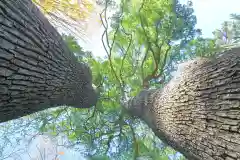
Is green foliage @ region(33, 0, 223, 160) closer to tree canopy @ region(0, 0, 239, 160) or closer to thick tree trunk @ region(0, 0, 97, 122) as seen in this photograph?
tree canopy @ region(0, 0, 239, 160)

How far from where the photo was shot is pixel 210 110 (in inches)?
83.3

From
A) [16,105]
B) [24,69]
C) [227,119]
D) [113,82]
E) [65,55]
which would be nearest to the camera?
[227,119]

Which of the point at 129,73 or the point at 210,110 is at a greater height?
the point at 129,73

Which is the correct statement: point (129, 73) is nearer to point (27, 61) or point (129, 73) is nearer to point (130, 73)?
point (130, 73)

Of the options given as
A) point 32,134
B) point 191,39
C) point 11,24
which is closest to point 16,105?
point 11,24

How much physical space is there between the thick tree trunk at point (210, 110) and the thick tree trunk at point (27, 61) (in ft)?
5.84

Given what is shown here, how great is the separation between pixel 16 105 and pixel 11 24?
0.95 metres

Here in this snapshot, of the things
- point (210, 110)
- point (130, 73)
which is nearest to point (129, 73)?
point (130, 73)

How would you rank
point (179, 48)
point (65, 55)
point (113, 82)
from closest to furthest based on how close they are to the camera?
point (65, 55)
point (179, 48)
point (113, 82)

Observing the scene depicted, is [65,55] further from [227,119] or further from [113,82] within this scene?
[113,82]

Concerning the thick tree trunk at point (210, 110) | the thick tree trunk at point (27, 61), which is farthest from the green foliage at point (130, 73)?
the thick tree trunk at point (210, 110)

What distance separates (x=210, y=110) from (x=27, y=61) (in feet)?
A: 6.21

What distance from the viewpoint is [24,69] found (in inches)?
85.0

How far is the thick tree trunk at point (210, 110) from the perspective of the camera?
179 centimetres
